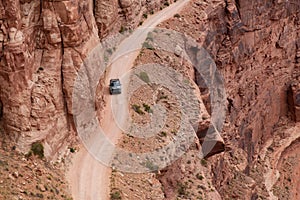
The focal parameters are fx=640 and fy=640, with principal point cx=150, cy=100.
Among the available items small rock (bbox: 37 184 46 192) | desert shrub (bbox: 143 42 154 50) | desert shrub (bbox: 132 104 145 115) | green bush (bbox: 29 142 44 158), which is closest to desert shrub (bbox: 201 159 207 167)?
desert shrub (bbox: 132 104 145 115)

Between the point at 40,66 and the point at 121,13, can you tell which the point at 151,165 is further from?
the point at 121,13

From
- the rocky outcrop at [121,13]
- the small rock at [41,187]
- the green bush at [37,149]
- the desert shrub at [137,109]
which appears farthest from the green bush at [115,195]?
the rocky outcrop at [121,13]

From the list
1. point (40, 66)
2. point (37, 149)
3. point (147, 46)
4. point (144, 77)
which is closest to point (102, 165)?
point (37, 149)

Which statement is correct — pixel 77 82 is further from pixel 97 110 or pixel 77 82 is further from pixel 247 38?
pixel 247 38

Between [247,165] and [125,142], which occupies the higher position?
[125,142]

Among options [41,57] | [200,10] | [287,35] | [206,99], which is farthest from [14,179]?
[287,35]

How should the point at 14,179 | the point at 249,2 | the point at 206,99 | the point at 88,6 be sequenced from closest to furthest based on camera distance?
1. the point at 14,179
2. the point at 88,6
3. the point at 206,99
4. the point at 249,2
